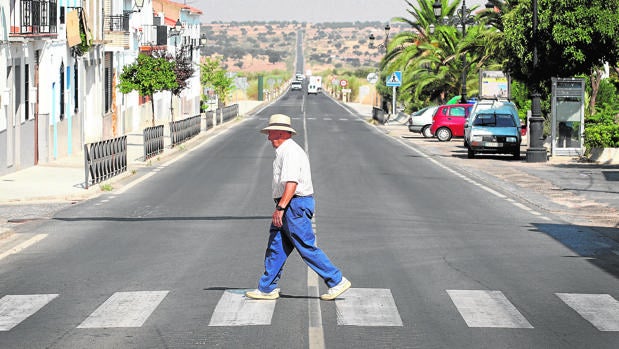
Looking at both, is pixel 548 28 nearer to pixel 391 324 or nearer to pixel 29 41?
pixel 29 41

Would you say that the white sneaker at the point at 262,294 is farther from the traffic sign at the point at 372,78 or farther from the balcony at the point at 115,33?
the traffic sign at the point at 372,78

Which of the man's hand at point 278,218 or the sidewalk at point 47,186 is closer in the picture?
the man's hand at point 278,218

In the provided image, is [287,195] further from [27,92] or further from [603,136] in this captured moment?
[603,136]

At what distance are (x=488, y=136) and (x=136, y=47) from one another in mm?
30665

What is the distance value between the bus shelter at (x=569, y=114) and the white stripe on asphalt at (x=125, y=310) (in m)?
27.8

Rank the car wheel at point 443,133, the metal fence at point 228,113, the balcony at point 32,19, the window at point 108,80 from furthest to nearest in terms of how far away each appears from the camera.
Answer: the metal fence at point 228,113 → the car wheel at point 443,133 → the window at point 108,80 → the balcony at point 32,19

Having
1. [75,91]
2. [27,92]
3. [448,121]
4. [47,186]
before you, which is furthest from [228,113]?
[47,186]

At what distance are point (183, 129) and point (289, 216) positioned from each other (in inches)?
1453

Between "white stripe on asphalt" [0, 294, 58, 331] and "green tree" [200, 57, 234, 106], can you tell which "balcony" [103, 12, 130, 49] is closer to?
"green tree" [200, 57, 234, 106]

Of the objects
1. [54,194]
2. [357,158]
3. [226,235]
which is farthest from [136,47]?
[226,235]

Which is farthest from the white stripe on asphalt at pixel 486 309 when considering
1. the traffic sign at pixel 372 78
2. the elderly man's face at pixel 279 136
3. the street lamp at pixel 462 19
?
the traffic sign at pixel 372 78

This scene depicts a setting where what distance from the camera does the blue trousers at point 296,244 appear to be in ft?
38.1

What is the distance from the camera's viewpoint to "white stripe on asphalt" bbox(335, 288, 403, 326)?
10797 mm

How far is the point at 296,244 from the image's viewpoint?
11.7 metres
